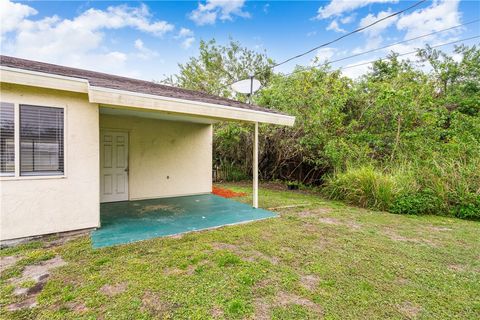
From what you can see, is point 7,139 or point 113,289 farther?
point 7,139

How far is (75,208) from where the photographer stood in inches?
182

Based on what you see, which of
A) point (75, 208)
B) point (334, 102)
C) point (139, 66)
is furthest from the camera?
point (139, 66)

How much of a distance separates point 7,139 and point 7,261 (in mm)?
1968

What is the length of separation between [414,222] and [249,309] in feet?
17.9

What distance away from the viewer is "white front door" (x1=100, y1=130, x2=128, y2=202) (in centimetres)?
757

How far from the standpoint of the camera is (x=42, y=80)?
4012 mm

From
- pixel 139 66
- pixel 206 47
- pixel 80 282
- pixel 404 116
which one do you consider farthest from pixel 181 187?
pixel 206 47

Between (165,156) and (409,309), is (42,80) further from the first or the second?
(409,309)

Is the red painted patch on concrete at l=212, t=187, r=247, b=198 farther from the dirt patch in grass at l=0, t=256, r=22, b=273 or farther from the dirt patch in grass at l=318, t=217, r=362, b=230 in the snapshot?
the dirt patch in grass at l=0, t=256, r=22, b=273

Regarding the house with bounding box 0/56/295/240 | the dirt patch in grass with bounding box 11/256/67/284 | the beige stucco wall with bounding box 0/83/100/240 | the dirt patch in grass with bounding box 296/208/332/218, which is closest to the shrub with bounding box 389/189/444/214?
the dirt patch in grass with bounding box 296/208/332/218

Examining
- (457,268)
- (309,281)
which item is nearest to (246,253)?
(309,281)

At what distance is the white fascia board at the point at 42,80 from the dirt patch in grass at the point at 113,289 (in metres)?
Result: 3.39

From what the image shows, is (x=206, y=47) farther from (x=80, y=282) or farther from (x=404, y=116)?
(x=80, y=282)

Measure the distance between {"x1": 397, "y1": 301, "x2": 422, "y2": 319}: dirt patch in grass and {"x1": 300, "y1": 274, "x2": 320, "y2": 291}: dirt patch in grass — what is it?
880 mm
